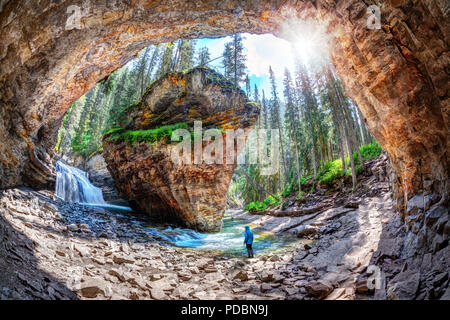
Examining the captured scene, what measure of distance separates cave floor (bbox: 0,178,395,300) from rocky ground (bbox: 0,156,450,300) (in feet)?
0.07

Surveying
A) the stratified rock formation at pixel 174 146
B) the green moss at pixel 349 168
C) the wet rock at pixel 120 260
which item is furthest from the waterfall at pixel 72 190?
the green moss at pixel 349 168

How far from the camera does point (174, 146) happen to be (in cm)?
1339

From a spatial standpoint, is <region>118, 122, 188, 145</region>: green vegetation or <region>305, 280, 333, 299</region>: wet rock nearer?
<region>305, 280, 333, 299</region>: wet rock

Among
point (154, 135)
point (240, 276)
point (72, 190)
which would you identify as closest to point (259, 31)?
point (154, 135)

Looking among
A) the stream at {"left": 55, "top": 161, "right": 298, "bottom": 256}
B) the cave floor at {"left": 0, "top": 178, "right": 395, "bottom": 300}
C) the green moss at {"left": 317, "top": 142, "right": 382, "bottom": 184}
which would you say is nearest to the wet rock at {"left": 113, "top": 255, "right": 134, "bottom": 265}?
the cave floor at {"left": 0, "top": 178, "right": 395, "bottom": 300}

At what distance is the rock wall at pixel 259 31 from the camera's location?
414 cm

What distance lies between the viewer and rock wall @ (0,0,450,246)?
13.6 ft

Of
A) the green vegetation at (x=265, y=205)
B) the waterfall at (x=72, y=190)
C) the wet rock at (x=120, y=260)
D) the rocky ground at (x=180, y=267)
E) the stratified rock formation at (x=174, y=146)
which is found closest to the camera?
the rocky ground at (x=180, y=267)

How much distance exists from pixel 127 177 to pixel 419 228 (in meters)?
16.9

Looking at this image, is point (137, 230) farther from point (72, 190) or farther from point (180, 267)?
point (72, 190)

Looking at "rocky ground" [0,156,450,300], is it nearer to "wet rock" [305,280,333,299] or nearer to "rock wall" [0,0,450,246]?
"wet rock" [305,280,333,299]

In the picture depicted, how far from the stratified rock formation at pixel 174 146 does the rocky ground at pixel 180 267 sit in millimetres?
5684

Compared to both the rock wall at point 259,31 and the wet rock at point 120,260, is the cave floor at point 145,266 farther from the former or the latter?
the rock wall at point 259,31
